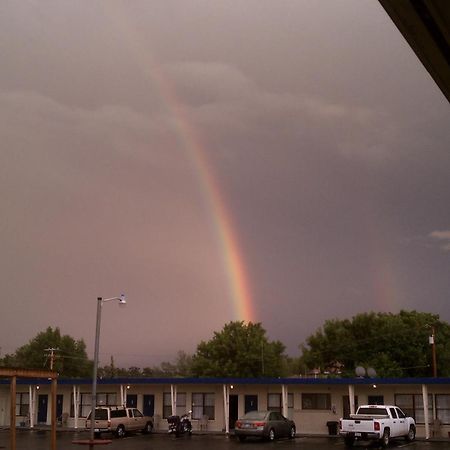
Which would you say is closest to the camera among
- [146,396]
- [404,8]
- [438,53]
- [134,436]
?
[404,8]

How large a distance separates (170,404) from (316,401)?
10135mm

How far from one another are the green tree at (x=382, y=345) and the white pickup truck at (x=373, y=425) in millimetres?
47792

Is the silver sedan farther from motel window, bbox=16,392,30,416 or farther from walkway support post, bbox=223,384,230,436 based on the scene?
motel window, bbox=16,392,30,416

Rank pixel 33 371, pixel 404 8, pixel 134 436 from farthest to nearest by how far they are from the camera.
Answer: pixel 134 436
pixel 33 371
pixel 404 8

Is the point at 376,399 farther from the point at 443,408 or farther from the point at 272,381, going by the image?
the point at 272,381

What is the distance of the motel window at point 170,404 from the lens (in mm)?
44031

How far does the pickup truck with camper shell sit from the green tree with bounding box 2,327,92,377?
68549 millimetres

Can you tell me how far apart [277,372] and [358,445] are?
63014mm

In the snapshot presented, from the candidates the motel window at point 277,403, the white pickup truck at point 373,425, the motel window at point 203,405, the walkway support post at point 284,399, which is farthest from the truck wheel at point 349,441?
the motel window at point 203,405

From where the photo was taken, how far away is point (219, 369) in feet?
295

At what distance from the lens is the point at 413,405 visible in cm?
3847

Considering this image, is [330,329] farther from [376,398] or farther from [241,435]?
[241,435]

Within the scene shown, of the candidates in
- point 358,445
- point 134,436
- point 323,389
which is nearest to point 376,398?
point 323,389

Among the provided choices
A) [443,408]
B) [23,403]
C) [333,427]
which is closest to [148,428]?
[333,427]
